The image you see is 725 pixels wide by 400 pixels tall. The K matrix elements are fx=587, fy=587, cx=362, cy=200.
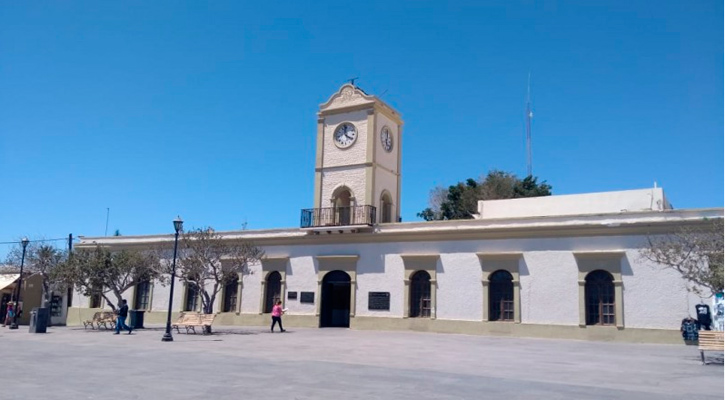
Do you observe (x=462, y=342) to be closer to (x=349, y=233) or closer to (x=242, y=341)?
(x=242, y=341)

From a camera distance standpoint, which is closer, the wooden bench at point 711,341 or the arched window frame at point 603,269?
the wooden bench at point 711,341

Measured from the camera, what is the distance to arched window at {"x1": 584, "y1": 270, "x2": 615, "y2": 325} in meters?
21.7

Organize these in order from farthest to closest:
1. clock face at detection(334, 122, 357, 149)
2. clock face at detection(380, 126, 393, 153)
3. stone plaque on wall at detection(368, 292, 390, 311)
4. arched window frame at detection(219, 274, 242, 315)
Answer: arched window frame at detection(219, 274, 242, 315) < clock face at detection(380, 126, 393, 153) < clock face at detection(334, 122, 357, 149) < stone plaque on wall at detection(368, 292, 390, 311)

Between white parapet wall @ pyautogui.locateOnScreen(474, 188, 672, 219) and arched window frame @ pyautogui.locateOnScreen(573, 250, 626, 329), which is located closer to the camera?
arched window frame @ pyautogui.locateOnScreen(573, 250, 626, 329)

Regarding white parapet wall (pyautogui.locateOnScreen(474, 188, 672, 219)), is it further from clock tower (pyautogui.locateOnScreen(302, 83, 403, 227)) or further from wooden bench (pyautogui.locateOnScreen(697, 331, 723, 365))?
wooden bench (pyautogui.locateOnScreen(697, 331, 723, 365))

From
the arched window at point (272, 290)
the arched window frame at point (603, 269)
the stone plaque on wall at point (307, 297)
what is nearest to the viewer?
the arched window frame at point (603, 269)

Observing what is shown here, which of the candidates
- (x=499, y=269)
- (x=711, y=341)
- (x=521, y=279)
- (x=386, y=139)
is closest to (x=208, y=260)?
(x=386, y=139)

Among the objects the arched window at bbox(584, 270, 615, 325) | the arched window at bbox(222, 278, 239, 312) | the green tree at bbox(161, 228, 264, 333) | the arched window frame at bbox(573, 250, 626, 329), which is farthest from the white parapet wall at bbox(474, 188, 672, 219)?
the arched window at bbox(222, 278, 239, 312)

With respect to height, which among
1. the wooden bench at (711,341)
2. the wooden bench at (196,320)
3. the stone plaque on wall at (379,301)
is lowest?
the wooden bench at (196,320)

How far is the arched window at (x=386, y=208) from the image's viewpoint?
29203mm

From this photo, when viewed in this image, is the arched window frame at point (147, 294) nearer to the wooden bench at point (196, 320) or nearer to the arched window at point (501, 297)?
the wooden bench at point (196, 320)

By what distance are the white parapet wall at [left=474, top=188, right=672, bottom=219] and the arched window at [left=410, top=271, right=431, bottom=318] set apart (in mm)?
A: 4260

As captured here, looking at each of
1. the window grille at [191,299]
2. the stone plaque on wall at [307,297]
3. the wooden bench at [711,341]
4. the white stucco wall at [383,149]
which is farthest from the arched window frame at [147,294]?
the wooden bench at [711,341]

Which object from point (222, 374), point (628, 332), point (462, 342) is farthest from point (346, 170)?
point (222, 374)
